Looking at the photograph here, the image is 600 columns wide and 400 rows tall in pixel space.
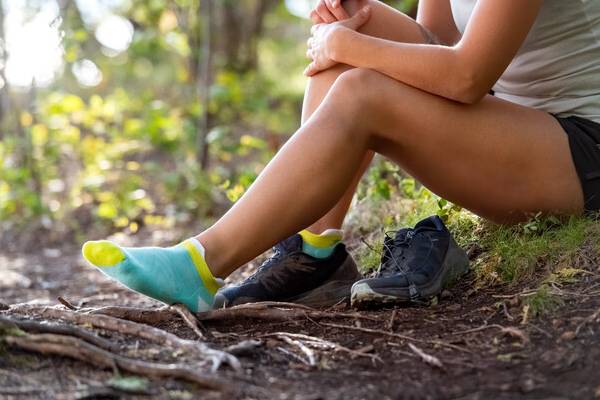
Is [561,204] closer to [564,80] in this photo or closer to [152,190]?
[564,80]

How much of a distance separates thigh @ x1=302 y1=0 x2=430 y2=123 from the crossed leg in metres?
0.30

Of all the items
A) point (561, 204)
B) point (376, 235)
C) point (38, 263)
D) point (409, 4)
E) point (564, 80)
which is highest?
point (409, 4)

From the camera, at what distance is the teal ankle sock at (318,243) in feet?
8.35

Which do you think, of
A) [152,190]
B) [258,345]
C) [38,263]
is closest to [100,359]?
[258,345]

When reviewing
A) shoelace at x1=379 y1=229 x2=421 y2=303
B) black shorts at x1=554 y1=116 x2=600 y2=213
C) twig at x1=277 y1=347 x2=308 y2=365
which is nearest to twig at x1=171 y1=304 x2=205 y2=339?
twig at x1=277 y1=347 x2=308 y2=365

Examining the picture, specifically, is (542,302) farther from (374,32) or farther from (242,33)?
(242,33)

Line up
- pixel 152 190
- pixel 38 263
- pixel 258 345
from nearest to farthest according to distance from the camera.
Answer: pixel 258 345 < pixel 38 263 < pixel 152 190

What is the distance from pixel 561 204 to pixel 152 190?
15.0ft

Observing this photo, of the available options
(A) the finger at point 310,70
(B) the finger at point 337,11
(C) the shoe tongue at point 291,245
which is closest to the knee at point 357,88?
(A) the finger at point 310,70

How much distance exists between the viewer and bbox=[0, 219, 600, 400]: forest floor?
5.45ft

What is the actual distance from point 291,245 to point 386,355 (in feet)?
2.33

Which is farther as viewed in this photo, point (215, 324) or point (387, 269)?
point (387, 269)

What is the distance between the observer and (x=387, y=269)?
2.44 metres

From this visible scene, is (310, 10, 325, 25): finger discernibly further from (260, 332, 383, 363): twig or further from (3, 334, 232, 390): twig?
(3, 334, 232, 390): twig
